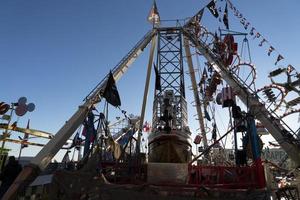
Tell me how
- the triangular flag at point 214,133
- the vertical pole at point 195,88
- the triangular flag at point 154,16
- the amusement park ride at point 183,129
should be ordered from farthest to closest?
1. the triangular flag at point 154,16
2. the vertical pole at point 195,88
3. the triangular flag at point 214,133
4. the amusement park ride at point 183,129

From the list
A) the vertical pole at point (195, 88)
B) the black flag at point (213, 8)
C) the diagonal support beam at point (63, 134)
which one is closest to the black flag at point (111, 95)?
the diagonal support beam at point (63, 134)

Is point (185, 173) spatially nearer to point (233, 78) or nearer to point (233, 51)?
point (233, 78)

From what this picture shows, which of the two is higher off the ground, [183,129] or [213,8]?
[213,8]

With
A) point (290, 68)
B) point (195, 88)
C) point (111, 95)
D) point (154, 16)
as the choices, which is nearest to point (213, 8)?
point (290, 68)

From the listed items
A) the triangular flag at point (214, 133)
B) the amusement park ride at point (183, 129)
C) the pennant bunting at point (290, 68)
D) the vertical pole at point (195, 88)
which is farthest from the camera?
the vertical pole at point (195, 88)

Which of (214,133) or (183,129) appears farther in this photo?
(214,133)

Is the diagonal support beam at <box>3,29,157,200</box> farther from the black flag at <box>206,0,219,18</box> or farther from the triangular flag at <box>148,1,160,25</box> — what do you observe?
the black flag at <box>206,0,219,18</box>

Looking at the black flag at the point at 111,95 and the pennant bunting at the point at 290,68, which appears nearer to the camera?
the black flag at the point at 111,95

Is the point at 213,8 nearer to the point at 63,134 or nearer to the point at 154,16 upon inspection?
the point at 154,16

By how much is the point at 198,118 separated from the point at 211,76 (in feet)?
24.5

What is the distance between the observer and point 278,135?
21.2m

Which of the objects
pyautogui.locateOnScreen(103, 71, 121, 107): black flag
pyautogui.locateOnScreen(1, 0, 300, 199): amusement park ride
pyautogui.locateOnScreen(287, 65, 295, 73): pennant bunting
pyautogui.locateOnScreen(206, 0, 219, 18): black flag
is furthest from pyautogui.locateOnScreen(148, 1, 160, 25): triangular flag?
pyautogui.locateOnScreen(103, 71, 121, 107): black flag

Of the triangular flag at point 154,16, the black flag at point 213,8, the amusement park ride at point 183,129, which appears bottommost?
the amusement park ride at point 183,129

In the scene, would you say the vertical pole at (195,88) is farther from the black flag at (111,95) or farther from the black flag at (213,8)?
the black flag at (111,95)
